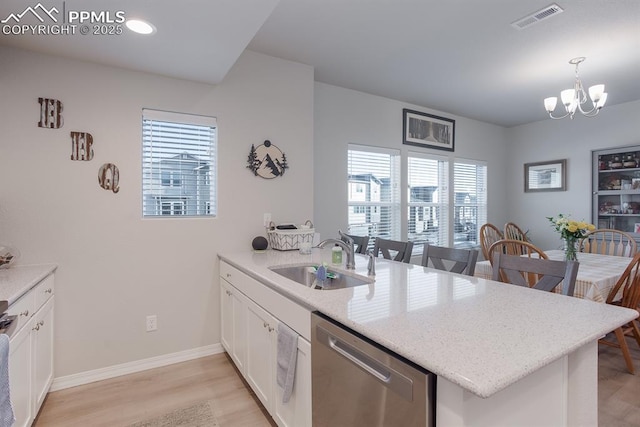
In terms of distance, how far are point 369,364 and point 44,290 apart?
211 cm

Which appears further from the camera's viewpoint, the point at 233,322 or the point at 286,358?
the point at 233,322

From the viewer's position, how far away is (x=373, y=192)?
13.2 ft

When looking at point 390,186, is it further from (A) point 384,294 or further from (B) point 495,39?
(A) point 384,294

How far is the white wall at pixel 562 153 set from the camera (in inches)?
172

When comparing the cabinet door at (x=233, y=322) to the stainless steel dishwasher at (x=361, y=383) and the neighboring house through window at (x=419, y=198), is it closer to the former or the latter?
the stainless steel dishwasher at (x=361, y=383)

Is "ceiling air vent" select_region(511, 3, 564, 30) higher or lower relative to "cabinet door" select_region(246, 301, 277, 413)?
higher

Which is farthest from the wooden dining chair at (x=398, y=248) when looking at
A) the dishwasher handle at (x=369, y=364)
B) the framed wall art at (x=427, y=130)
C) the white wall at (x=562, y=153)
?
the white wall at (x=562, y=153)

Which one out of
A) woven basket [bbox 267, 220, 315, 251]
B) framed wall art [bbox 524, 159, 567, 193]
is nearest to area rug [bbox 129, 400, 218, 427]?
woven basket [bbox 267, 220, 315, 251]

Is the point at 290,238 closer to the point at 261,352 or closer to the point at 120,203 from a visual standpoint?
the point at 261,352

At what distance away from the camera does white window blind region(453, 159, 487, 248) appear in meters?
5.00

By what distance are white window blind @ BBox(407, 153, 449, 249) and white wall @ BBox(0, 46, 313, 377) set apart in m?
2.06

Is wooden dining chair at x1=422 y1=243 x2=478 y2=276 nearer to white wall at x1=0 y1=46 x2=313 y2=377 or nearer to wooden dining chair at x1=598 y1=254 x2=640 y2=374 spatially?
wooden dining chair at x1=598 y1=254 x2=640 y2=374

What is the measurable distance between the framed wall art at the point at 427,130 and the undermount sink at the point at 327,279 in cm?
271

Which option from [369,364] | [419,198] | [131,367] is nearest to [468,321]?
[369,364]
